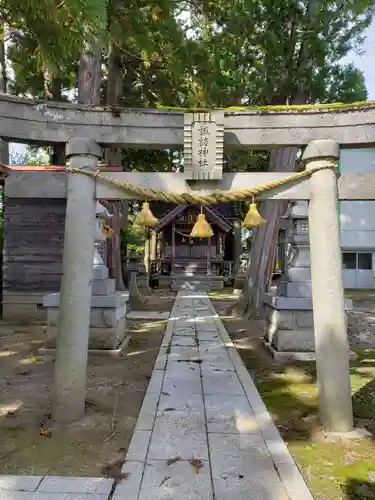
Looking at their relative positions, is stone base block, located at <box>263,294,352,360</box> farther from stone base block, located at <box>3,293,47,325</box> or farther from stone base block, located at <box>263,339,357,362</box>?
stone base block, located at <box>3,293,47,325</box>

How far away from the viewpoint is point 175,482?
3123 millimetres

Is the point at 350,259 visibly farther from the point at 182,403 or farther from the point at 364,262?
the point at 182,403

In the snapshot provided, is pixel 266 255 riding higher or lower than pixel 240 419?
higher

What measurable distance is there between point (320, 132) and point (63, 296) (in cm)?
347

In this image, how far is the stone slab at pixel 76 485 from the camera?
3033 millimetres

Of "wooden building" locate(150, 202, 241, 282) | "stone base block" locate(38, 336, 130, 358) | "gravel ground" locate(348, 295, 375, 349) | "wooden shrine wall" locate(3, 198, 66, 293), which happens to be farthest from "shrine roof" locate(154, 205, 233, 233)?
"stone base block" locate(38, 336, 130, 358)

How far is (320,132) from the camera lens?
4750mm

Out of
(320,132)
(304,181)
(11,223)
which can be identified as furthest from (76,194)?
(11,223)

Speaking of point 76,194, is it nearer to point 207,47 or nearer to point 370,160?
point 207,47

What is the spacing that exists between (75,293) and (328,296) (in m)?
2.76

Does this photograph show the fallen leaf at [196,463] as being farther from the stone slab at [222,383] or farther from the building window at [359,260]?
the building window at [359,260]

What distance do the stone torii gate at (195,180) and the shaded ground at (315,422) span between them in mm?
357

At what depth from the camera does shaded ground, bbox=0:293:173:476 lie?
356 centimetres

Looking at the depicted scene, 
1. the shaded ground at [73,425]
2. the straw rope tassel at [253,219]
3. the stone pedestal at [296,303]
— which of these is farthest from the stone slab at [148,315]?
the straw rope tassel at [253,219]
